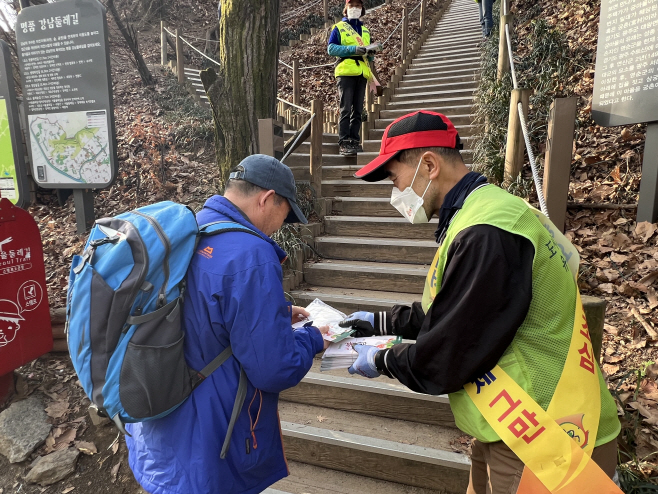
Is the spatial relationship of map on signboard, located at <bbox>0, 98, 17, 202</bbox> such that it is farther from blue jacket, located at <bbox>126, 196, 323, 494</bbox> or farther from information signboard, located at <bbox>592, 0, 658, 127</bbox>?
information signboard, located at <bbox>592, 0, 658, 127</bbox>

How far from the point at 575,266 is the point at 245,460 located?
1.41m

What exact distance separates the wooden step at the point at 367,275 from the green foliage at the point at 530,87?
1.33 m

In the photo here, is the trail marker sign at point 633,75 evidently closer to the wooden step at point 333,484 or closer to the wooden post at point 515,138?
the wooden post at point 515,138

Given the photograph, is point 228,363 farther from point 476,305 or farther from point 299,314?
point 476,305

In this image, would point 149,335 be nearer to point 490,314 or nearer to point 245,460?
point 245,460

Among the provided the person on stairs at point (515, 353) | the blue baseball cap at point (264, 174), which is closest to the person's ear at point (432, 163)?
the person on stairs at point (515, 353)

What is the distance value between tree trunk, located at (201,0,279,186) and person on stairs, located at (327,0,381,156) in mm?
1345

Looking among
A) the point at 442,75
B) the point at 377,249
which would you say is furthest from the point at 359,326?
the point at 442,75

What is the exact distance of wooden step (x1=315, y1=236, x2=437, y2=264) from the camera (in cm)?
436

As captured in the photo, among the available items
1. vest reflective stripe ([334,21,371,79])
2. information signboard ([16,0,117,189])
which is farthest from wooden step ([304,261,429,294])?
vest reflective stripe ([334,21,371,79])

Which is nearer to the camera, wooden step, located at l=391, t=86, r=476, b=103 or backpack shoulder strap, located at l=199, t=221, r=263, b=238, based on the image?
backpack shoulder strap, located at l=199, t=221, r=263, b=238

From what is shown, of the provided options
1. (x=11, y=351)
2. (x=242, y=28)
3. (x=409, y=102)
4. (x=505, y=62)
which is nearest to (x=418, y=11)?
(x=409, y=102)

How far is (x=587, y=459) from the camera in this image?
120cm

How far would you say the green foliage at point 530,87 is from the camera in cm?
471
